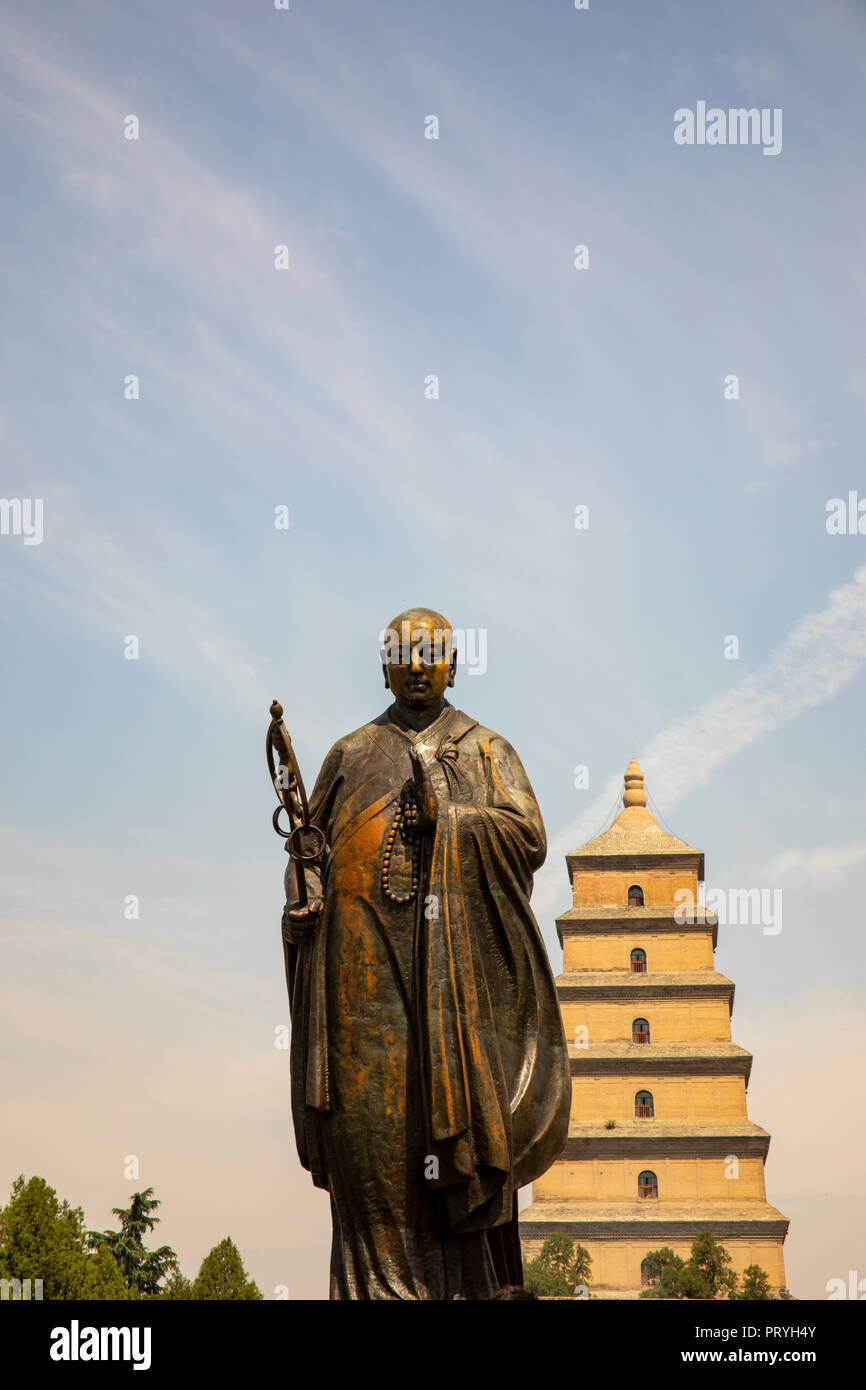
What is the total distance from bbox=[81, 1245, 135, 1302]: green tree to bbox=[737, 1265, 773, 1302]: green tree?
15920mm

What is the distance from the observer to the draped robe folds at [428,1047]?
6.41m

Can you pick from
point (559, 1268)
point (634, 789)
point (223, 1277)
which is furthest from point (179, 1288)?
point (634, 789)

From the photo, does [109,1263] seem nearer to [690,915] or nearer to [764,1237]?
[764,1237]

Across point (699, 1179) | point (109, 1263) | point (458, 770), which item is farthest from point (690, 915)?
point (458, 770)

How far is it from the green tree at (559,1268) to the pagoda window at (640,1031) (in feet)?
22.0

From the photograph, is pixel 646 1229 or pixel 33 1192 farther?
pixel 646 1229

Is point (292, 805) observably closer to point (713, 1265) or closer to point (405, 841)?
point (405, 841)

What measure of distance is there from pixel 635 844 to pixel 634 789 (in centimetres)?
372

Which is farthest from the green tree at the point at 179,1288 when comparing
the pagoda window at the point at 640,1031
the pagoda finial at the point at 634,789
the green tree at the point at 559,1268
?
the pagoda finial at the point at 634,789

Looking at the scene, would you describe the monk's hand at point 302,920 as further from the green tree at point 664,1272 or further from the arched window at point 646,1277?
the arched window at point 646,1277

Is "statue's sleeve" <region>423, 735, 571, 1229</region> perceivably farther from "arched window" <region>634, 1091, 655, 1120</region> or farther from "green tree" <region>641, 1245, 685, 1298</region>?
"arched window" <region>634, 1091, 655, 1120</region>

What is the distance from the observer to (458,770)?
716cm
